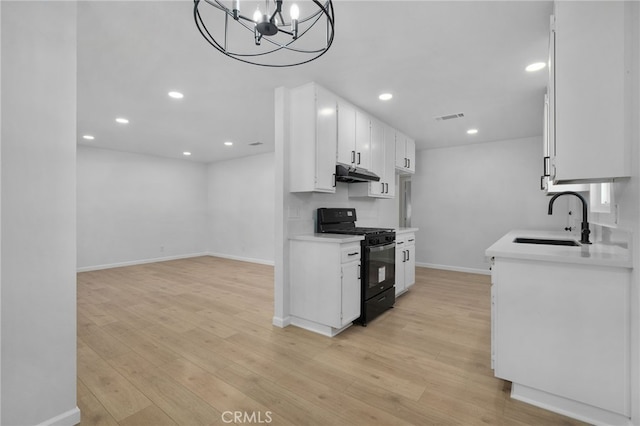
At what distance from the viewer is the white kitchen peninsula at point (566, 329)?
1569 millimetres

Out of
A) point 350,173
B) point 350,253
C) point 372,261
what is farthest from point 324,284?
point 350,173

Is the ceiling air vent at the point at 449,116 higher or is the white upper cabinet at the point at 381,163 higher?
the ceiling air vent at the point at 449,116

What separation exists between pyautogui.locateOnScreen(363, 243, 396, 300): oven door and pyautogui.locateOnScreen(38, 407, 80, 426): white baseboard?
239 centimetres

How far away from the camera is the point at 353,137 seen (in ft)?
12.1

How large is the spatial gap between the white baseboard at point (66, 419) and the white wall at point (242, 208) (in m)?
5.00

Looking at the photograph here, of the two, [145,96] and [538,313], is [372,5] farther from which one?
[145,96]

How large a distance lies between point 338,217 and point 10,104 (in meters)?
3.01

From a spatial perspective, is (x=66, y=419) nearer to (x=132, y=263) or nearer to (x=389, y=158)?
(x=389, y=158)

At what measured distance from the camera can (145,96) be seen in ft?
11.4

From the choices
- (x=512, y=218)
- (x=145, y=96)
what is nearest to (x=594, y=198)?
(x=512, y=218)

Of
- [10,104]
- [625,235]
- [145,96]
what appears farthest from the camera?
[145,96]

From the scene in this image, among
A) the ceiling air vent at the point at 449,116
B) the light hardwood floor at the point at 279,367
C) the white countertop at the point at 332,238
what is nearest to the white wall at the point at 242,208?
the light hardwood floor at the point at 279,367

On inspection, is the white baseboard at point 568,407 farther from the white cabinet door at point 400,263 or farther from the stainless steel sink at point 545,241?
the white cabinet door at point 400,263

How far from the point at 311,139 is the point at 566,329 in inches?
98.1
